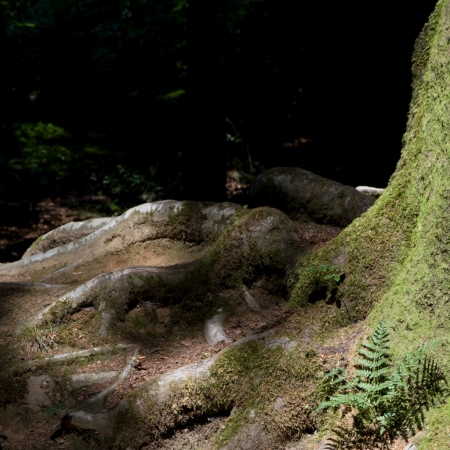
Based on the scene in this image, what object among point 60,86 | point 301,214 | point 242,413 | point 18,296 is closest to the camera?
point 242,413

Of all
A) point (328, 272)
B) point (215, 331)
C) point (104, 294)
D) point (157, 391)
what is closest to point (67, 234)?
point (104, 294)

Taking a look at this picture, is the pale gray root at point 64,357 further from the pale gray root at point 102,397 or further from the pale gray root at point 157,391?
the pale gray root at point 157,391

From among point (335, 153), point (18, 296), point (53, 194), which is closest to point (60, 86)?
point (53, 194)

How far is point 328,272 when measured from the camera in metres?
4.10

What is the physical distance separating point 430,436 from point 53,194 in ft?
40.8

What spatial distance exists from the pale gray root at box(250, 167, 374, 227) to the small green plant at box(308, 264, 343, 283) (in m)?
1.79

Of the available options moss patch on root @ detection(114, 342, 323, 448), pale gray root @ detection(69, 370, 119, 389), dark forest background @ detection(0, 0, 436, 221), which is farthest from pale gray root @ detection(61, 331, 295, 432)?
dark forest background @ detection(0, 0, 436, 221)

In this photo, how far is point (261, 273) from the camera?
5039 millimetres

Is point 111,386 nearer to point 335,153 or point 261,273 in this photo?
point 261,273

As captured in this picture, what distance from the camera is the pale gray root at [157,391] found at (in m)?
3.87

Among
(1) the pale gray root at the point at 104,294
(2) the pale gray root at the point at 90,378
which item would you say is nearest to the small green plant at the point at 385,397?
(2) the pale gray root at the point at 90,378

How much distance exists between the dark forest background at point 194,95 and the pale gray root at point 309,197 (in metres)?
3.37

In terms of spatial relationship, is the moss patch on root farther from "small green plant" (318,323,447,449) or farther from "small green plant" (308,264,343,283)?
"small green plant" (308,264,343,283)

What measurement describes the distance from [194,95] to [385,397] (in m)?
7.35
